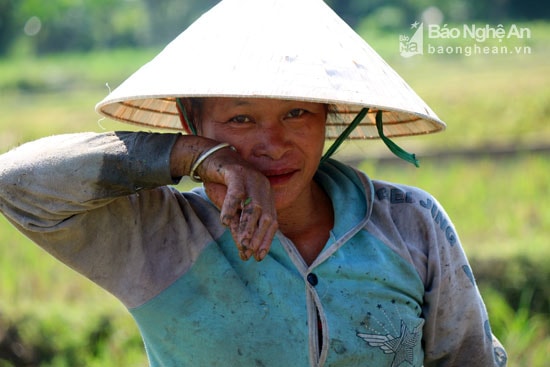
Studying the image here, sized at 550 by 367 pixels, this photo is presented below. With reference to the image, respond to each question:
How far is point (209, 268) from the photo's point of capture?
2258 millimetres

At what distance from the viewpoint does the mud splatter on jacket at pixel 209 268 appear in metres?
2.13

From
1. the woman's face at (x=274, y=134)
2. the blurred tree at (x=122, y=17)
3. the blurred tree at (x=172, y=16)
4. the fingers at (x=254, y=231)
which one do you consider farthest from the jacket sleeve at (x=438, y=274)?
the blurred tree at (x=172, y=16)

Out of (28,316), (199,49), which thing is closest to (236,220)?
(199,49)

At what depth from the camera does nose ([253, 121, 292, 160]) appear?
86.8 inches

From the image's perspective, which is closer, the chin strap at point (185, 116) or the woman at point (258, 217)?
the woman at point (258, 217)

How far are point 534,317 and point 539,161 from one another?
2513 mm

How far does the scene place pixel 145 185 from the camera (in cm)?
215

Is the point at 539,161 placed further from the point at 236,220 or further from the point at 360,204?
the point at 236,220

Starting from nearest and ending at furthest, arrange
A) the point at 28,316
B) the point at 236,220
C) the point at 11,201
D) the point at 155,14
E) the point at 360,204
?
the point at 236,220 < the point at 11,201 < the point at 360,204 < the point at 28,316 < the point at 155,14

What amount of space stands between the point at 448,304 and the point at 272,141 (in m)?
0.64

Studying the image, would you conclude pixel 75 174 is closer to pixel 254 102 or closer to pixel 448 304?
pixel 254 102

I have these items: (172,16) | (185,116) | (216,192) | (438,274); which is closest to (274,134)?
(216,192)

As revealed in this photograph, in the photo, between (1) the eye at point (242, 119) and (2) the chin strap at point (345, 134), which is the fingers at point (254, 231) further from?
(2) the chin strap at point (345, 134)

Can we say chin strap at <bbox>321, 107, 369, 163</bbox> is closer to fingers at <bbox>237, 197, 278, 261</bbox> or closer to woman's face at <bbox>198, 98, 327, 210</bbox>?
woman's face at <bbox>198, 98, 327, 210</bbox>
